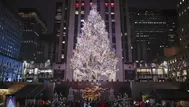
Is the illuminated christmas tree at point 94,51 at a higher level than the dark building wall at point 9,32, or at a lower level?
lower

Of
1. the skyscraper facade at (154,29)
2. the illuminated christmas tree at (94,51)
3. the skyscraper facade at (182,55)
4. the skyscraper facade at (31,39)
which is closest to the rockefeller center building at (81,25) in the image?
the illuminated christmas tree at (94,51)

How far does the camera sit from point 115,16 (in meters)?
Answer: 60.1

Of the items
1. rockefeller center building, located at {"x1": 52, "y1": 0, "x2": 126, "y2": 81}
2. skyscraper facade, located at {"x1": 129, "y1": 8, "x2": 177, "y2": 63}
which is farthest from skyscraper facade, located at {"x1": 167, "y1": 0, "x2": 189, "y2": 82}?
skyscraper facade, located at {"x1": 129, "y1": 8, "x2": 177, "y2": 63}

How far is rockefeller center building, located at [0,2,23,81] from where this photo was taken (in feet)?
245

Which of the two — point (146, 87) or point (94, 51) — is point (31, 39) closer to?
point (94, 51)

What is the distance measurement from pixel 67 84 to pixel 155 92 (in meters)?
17.1

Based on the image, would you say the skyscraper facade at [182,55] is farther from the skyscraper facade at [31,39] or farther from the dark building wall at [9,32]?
the skyscraper facade at [31,39]

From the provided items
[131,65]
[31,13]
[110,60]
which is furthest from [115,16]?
[31,13]

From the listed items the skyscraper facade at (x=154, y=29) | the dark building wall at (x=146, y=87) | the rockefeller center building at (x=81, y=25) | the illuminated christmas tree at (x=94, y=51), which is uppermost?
the skyscraper facade at (x=154, y=29)

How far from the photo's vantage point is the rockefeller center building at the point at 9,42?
74562 millimetres

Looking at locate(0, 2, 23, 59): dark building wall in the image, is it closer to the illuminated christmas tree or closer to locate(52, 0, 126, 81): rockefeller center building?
locate(52, 0, 126, 81): rockefeller center building

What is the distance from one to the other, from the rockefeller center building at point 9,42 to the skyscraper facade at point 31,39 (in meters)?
20.0

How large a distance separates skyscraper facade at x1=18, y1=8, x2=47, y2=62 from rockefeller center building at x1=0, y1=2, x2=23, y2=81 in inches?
788

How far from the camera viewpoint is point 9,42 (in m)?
95.8
